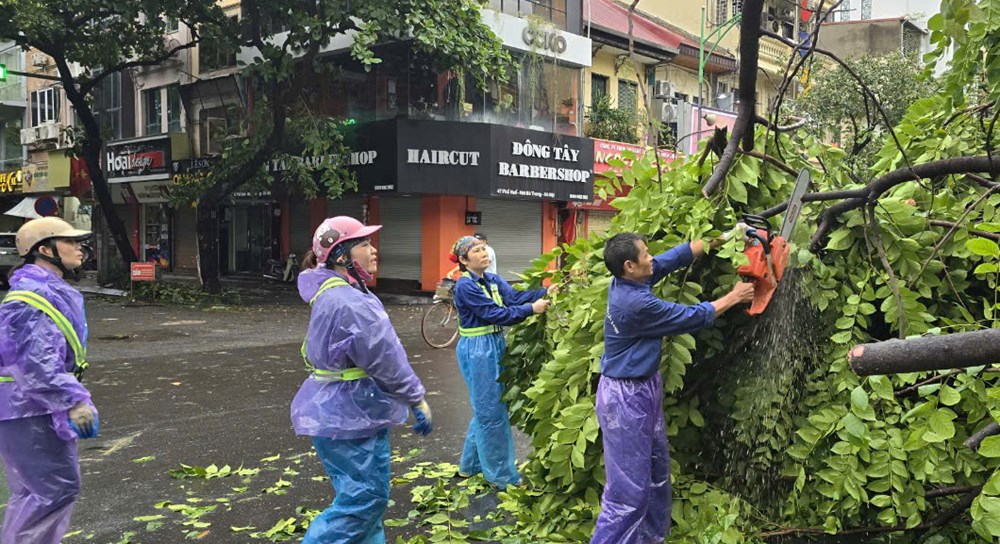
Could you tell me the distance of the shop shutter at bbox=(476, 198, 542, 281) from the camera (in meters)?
21.4

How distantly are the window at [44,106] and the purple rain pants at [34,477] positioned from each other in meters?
30.7

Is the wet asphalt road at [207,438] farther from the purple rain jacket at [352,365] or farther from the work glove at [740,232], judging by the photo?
the work glove at [740,232]

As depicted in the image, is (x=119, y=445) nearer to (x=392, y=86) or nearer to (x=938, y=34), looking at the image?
(x=938, y=34)

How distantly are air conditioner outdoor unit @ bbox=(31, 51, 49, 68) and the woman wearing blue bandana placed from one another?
3022cm

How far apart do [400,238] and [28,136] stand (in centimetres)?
1856

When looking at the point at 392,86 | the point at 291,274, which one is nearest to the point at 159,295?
the point at 291,274

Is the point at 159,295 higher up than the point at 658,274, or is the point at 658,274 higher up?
the point at 658,274

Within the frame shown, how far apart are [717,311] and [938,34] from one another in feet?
4.52

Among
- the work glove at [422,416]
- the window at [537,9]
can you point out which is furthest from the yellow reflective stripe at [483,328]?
the window at [537,9]

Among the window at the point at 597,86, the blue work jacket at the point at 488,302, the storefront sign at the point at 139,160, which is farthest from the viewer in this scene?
the storefront sign at the point at 139,160

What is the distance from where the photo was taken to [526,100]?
20.6m

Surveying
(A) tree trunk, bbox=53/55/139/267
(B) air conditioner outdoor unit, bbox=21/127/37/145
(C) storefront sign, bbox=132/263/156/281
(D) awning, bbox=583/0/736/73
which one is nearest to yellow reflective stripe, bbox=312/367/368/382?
(C) storefront sign, bbox=132/263/156/281

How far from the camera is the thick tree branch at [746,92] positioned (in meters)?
3.04

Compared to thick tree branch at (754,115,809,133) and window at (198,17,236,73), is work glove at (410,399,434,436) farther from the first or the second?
window at (198,17,236,73)
